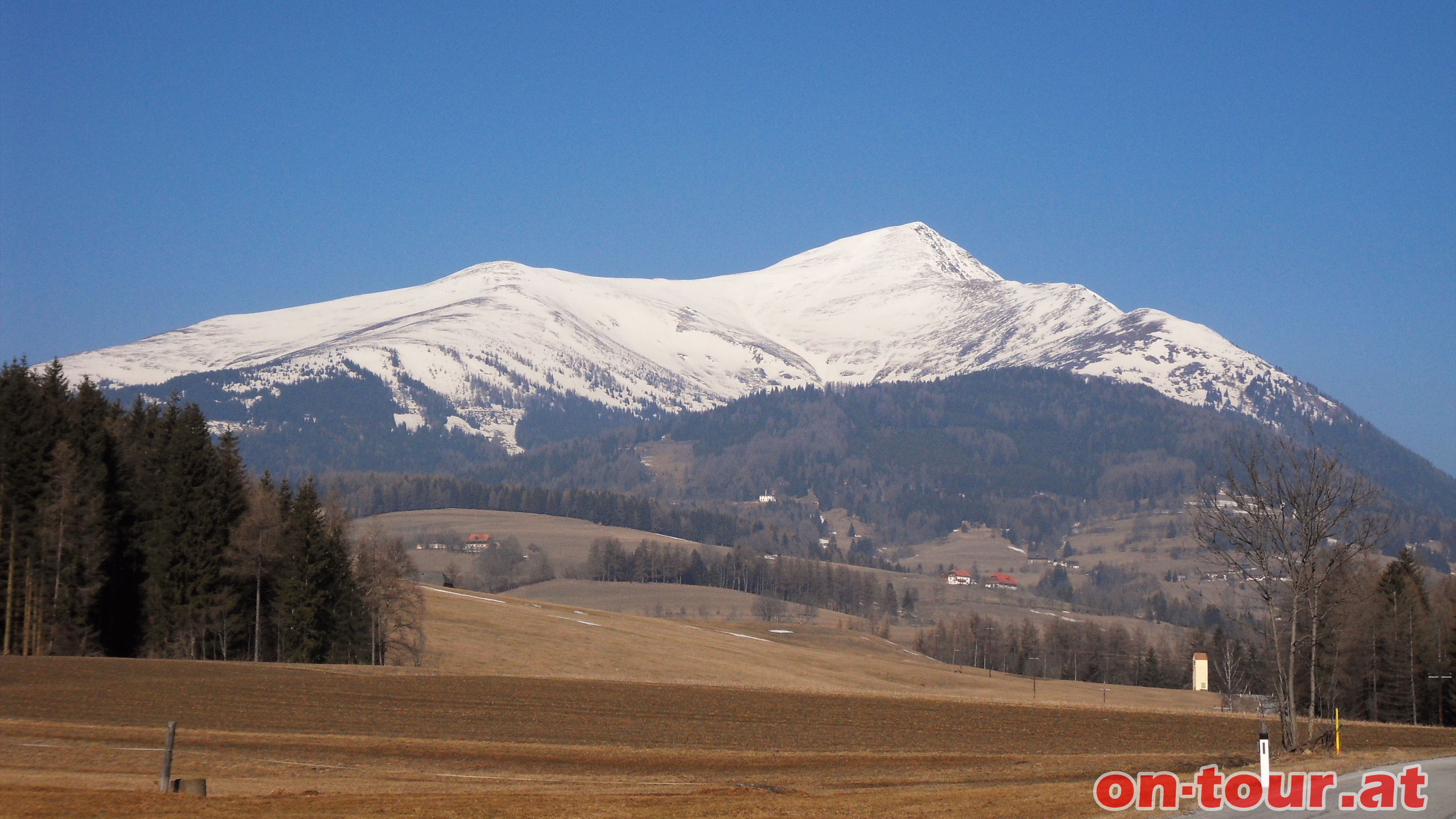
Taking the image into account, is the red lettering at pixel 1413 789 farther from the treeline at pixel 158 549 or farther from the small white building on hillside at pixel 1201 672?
the small white building on hillside at pixel 1201 672

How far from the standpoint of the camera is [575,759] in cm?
3675

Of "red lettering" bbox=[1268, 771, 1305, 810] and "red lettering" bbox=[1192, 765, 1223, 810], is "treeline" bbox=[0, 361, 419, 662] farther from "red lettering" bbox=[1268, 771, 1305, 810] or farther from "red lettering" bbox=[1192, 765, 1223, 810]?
"red lettering" bbox=[1268, 771, 1305, 810]

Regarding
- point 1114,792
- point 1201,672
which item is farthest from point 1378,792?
point 1201,672

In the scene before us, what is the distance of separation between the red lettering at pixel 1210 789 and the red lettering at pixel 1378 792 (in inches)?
103

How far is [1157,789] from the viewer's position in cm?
2428

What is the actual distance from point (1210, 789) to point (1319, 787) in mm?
2301

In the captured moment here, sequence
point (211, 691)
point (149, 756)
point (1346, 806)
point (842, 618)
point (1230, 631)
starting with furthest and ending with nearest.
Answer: point (842, 618), point (1230, 631), point (211, 691), point (149, 756), point (1346, 806)

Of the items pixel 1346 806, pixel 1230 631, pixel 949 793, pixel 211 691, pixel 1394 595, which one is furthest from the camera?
pixel 1230 631

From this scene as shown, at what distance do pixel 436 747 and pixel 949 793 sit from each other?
60.0ft

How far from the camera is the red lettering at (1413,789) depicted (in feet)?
70.7

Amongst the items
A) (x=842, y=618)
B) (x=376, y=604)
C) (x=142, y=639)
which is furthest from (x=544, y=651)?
(x=842, y=618)

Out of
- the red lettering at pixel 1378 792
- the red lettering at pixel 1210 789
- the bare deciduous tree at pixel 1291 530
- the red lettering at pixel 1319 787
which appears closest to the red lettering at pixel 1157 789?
the red lettering at pixel 1210 789

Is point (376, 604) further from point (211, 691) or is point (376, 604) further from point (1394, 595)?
point (1394, 595)

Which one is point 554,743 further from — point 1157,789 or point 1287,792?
point 1287,792
